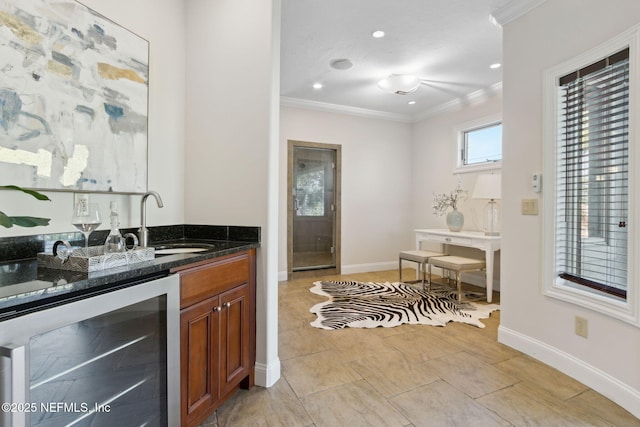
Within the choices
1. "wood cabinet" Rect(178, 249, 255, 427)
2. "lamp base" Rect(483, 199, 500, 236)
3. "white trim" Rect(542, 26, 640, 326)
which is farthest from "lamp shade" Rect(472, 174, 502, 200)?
"wood cabinet" Rect(178, 249, 255, 427)

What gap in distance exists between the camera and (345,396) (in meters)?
1.85

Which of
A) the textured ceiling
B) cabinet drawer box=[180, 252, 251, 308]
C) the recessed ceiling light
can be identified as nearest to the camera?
cabinet drawer box=[180, 252, 251, 308]

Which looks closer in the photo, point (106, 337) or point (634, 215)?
point (106, 337)

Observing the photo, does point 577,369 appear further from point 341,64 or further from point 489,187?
point 341,64

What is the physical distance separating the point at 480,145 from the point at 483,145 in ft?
0.17

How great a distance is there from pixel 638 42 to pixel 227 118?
93.7 inches

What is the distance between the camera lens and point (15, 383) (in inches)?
30.8

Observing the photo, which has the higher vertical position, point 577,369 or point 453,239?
point 453,239

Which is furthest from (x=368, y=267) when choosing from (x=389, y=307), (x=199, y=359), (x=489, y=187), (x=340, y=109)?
(x=199, y=359)

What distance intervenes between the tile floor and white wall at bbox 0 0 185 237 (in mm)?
1268

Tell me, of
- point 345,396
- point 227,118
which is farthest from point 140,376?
point 227,118

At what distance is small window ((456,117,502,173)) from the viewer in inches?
167

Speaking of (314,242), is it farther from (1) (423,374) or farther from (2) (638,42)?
(2) (638,42)

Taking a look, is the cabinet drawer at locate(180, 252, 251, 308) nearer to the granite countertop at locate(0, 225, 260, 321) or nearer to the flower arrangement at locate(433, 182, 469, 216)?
the granite countertop at locate(0, 225, 260, 321)
